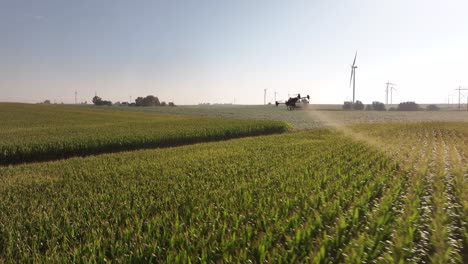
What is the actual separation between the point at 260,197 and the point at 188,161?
752 cm

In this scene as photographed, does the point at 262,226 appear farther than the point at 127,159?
No

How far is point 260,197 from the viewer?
859 cm

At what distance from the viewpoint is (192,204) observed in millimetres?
8008

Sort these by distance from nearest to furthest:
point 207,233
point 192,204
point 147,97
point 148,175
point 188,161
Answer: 1. point 207,233
2. point 192,204
3. point 148,175
4. point 188,161
5. point 147,97

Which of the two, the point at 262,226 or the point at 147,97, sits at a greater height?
the point at 147,97

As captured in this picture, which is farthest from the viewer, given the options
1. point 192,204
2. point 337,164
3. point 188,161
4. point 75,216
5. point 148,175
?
point 188,161

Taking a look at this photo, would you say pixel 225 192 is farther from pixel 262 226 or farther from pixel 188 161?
pixel 188 161

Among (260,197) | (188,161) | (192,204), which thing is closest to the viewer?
(192,204)

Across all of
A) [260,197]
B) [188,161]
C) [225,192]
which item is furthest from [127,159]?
[260,197]

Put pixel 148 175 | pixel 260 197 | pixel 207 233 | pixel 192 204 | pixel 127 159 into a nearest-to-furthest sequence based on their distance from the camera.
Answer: pixel 207 233 < pixel 192 204 < pixel 260 197 < pixel 148 175 < pixel 127 159

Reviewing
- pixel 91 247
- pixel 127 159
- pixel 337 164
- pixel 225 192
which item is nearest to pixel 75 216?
pixel 91 247

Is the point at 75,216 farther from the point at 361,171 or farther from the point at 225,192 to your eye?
the point at 361,171

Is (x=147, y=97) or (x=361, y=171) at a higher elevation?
(x=147, y=97)

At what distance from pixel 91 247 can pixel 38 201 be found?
4.74m
